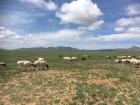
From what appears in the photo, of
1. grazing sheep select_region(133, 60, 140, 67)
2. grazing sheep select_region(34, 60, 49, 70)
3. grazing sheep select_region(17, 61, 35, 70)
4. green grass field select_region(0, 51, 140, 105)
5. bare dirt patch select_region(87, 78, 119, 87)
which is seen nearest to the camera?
green grass field select_region(0, 51, 140, 105)

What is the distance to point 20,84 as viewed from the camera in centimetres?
2239

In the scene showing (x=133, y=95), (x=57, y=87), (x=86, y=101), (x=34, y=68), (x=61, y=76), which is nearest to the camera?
(x=86, y=101)

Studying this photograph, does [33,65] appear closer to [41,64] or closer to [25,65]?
[25,65]

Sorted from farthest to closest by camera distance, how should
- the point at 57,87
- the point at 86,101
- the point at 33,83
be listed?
1. the point at 33,83
2. the point at 57,87
3. the point at 86,101

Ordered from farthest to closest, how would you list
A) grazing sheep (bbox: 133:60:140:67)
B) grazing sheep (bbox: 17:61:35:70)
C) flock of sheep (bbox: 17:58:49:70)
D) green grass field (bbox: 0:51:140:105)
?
1. grazing sheep (bbox: 133:60:140:67)
2. flock of sheep (bbox: 17:58:49:70)
3. grazing sheep (bbox: 17:61:35:70)
4. green grass field (bbox: 0:51:140:105)

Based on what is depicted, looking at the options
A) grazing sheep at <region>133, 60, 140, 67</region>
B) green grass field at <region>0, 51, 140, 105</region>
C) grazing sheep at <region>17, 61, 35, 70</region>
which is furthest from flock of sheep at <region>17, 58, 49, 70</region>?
grazing sheep at <region>133, 60, 140, 67</region>

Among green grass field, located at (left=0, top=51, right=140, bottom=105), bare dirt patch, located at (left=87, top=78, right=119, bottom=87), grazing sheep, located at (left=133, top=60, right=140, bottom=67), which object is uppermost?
grazing sheep, located at (left=133, top=60, right=140, bottom=67)

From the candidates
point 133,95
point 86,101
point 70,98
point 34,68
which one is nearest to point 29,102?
point 70,98

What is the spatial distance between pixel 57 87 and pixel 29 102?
3634mm

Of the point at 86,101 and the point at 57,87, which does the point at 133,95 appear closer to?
the point at 86,101

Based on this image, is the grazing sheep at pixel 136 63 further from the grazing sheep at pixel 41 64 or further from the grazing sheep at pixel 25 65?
the grazing sheep at pixel 25 65

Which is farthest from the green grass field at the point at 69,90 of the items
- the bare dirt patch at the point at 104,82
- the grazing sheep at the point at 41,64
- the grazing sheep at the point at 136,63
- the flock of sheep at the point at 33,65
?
the grazing sheep at the point at 136,63

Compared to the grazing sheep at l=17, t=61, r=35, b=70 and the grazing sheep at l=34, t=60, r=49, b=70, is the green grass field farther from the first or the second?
the grazing sheep at l=34, t=60, r=49, b=70

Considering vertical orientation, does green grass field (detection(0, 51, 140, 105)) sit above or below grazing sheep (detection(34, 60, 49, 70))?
below
